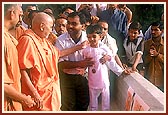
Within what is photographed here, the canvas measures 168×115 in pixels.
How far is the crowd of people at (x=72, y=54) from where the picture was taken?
289 cm

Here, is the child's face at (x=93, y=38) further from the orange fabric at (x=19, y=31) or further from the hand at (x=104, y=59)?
the orange fabric at (x=19, y=31)

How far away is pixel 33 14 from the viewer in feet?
9.51

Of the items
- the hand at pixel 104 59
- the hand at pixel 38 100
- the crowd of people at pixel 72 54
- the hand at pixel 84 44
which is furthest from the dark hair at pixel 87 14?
the hand at pixel 38 100

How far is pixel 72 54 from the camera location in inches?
116

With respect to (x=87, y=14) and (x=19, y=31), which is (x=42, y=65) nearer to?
(x=19, y=31)

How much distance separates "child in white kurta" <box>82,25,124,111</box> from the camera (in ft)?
9.63

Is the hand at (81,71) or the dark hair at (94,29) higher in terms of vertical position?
the dark hair at (94,29)

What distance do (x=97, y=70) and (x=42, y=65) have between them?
0.36 m

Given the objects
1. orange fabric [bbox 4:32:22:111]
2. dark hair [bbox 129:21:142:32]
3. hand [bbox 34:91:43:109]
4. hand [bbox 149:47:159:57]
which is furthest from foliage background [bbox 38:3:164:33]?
hand [bbox 34:91:43:109]

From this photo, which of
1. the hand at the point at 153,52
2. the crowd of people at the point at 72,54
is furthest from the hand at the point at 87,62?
the hand at the point at 153,52

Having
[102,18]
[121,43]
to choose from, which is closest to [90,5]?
[102,18]

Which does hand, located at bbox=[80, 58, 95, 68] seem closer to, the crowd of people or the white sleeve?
the crowd of people

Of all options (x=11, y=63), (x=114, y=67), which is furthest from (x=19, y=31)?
(x=114, y=67)

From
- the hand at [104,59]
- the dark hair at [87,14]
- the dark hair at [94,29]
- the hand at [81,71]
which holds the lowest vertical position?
the hand at [81,71]
